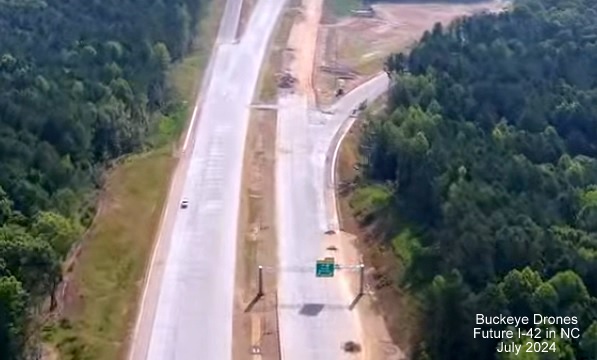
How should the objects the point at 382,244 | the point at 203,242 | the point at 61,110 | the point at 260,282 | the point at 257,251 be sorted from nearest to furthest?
the point at 260,282 < the point at 257,251 < the point at 203,242 < the point at 382,244 < the point at 61,110

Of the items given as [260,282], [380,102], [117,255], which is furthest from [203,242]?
[380,102]

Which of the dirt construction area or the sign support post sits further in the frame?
the dirt construction area

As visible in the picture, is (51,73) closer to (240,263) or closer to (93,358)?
(240,263)

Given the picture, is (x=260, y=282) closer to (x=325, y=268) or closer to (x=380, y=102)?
(x=325, y=268)

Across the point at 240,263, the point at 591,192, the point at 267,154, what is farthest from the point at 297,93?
the point at 591,192

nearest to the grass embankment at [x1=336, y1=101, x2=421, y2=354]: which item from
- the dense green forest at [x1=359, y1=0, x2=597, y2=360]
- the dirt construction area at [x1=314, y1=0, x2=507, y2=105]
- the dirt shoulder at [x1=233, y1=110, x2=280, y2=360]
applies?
the dense green forest at [x1=359, y1=0, x2=597, y2=360]

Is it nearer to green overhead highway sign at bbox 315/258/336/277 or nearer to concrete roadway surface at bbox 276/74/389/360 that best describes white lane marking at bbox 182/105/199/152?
concrete roadway surface at bbox 276/74/389/360
